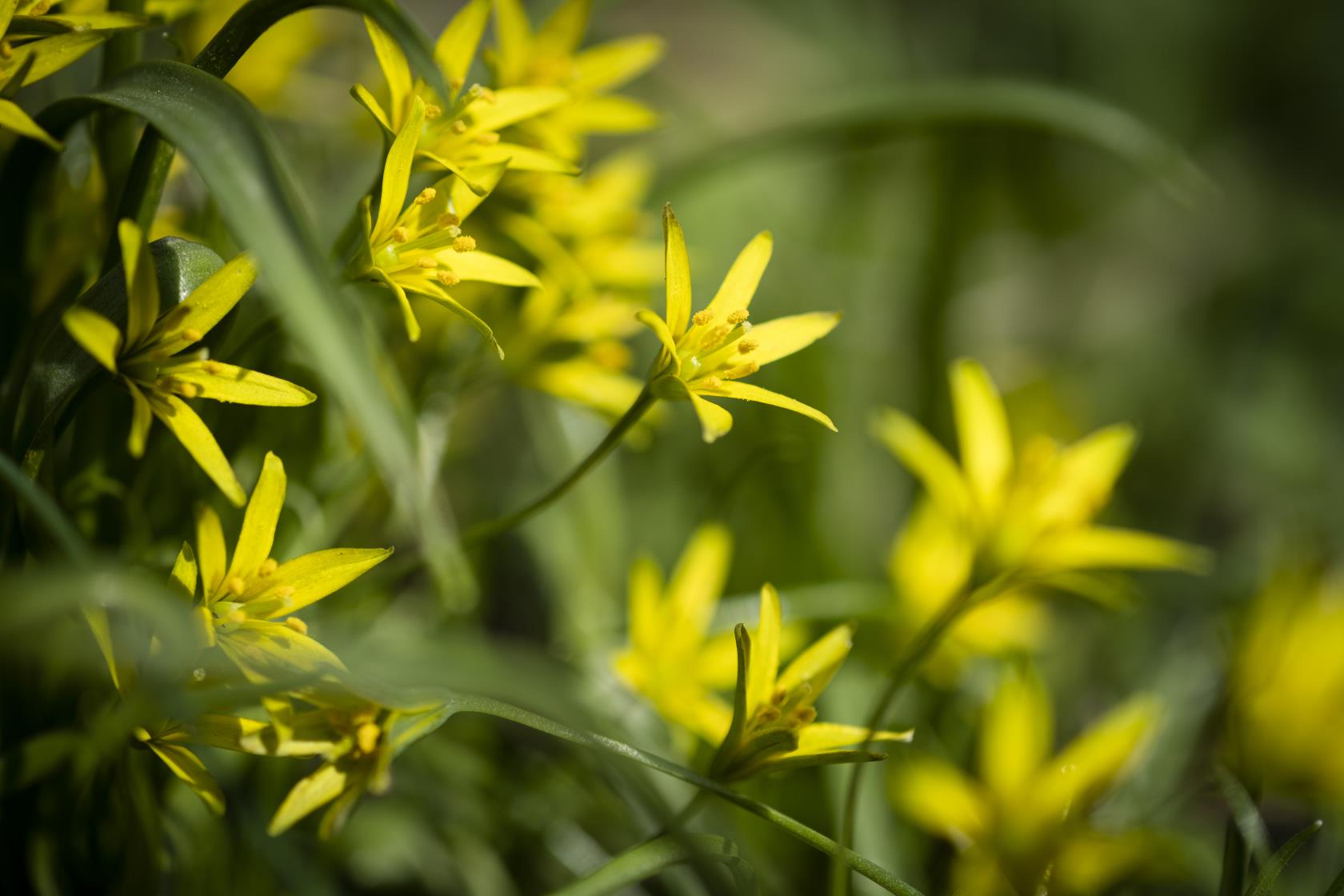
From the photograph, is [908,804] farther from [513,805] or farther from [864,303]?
[864,303]

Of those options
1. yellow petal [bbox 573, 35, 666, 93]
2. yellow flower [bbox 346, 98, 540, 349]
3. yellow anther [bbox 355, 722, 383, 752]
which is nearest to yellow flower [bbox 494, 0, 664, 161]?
yellow petal [bbox 573, 35, 666, 93]

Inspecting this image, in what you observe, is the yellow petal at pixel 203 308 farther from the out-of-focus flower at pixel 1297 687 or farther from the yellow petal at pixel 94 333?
the out-of-focus flower at pixel 1297 687

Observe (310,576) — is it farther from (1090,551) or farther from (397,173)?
(1090,551)

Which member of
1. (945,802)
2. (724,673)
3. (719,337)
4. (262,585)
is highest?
(719,337)

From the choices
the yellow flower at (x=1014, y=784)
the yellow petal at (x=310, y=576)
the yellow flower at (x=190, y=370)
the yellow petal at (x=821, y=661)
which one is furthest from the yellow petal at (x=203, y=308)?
the yellow flower at (x=1014, y=784)

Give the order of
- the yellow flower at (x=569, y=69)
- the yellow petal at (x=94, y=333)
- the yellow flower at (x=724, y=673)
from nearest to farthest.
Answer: the yellow petal at (x=94, y=333), the yellow flower at (x=724, y=673), the yellow flower at (x=569, y=69)

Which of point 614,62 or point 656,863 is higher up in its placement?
point 614,62

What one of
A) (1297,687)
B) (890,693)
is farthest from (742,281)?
(1297,687)
